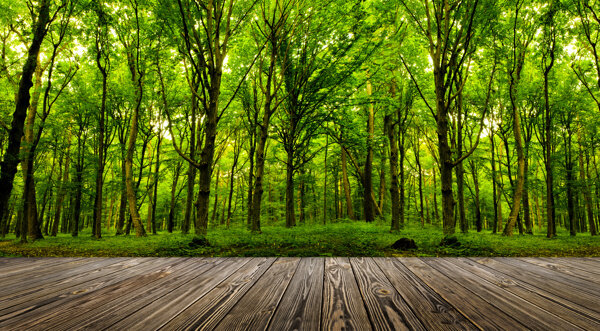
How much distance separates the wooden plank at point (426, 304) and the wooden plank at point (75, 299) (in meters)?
2.44

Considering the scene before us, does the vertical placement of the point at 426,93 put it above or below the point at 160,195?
above

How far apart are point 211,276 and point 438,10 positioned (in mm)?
8931

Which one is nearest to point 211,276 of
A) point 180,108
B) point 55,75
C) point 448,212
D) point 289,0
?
point 448,212

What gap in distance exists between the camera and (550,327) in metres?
1.47

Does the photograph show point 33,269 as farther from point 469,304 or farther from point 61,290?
point 469,304

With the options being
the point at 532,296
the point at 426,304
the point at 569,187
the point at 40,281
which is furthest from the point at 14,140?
the point at 569,187

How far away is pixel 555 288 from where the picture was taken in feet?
7.40

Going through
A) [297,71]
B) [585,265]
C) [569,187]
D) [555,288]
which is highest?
[297,71]

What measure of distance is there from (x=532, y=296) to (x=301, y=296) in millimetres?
1968

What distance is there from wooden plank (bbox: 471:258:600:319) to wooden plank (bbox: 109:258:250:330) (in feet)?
9.54

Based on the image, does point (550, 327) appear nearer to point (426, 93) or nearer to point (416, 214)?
point (426, 93)

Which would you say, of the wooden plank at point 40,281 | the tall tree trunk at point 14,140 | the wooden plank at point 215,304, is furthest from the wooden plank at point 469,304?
the tall tree trunk at point 14,140

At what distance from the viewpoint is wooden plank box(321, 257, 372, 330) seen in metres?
1.46

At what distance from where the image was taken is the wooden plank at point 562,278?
225 cm
